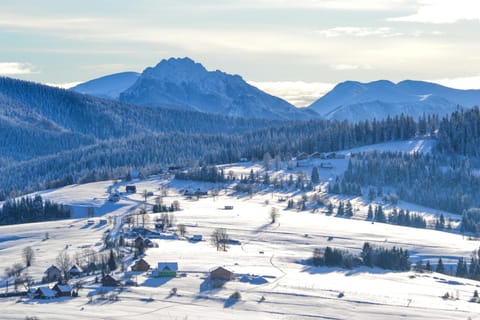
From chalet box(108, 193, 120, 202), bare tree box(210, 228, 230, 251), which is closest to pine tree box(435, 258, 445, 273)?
bare tree box(210, 228, 230, 251)

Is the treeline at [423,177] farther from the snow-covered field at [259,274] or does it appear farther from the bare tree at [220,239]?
the bare tree at [220,239]

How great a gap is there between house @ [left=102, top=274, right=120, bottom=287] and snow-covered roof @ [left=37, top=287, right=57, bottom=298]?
16.4 ft

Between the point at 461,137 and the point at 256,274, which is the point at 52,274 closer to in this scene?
the point at 256,274

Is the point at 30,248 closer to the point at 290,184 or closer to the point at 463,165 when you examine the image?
the point at 290,184

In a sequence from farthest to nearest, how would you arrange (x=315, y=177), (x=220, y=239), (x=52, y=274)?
1. (x=315, y=177)
2. (x=220, y=239)
3. (x=52, y=274)

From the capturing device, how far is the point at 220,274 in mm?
81625

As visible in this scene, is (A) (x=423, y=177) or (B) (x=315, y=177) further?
(B) (x=315, y=177)

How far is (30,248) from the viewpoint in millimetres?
99250

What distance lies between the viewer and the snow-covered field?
70.9 metres

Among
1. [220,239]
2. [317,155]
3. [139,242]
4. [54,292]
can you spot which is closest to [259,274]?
[139,242]

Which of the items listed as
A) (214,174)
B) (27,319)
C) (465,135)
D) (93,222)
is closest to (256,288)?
(27,319)

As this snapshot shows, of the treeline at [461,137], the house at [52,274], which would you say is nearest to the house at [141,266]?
the house at [52,274]

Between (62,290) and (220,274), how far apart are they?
14.2 meters

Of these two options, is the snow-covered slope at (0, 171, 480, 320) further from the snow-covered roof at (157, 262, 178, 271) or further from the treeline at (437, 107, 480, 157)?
the treeline at (437, 107, 480, 157)
